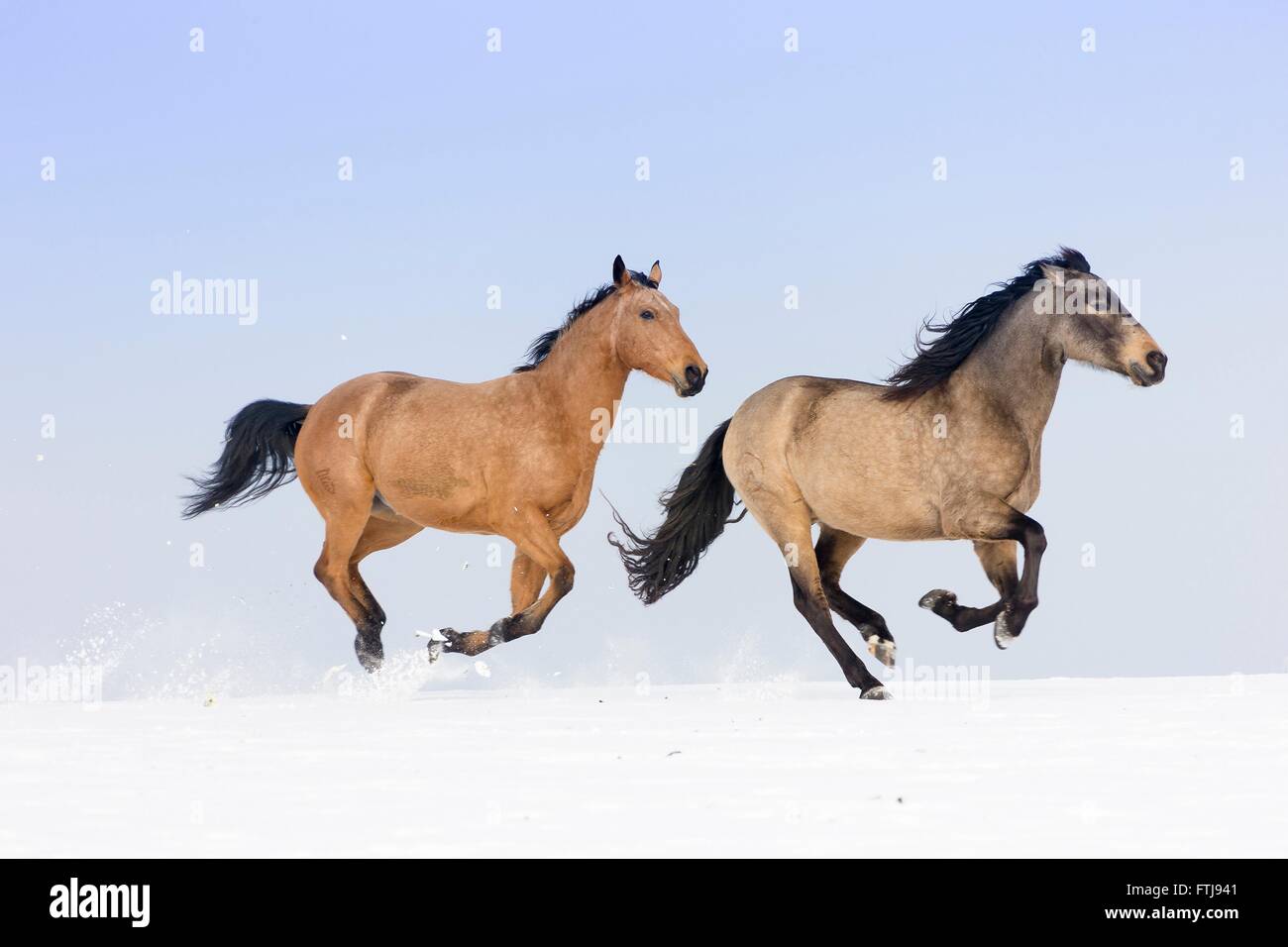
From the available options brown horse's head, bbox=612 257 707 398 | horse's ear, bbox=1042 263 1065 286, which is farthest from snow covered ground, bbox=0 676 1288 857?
horse's ear, bbox=1042 263 1065 286

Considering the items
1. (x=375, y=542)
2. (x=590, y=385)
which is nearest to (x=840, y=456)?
(x=590, y=385)

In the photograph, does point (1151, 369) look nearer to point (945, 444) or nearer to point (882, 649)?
point (945, 444)

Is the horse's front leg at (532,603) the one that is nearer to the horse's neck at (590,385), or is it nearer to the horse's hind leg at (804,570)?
the horse's neck at (590,385)

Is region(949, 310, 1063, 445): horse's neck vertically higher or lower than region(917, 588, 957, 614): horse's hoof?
higher

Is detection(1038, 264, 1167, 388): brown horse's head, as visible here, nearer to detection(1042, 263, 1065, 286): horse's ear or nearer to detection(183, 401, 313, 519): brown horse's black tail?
detection(1042, 263, 1065, 286): horse's ear

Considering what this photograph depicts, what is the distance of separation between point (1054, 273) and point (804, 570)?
2281mm

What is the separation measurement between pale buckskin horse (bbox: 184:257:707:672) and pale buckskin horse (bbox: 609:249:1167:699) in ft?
2.59

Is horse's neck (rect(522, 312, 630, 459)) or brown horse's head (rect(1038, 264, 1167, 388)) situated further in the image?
horse's neck (rect(522, 312, 630, 459))

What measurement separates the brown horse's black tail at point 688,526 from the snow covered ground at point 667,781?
2.09 m

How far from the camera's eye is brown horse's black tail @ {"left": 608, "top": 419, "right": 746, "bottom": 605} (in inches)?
369

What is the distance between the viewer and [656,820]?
13.5ft

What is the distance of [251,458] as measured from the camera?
1013 cm

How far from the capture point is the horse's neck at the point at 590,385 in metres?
8.73

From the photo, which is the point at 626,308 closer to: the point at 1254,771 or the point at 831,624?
the point at 831,624
